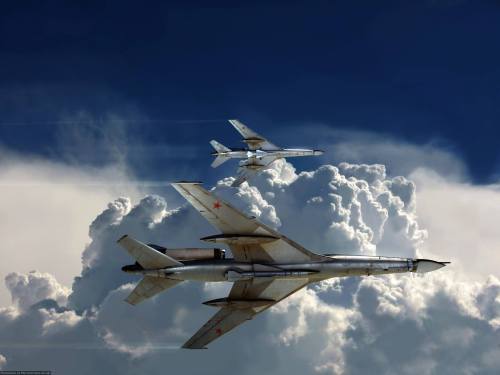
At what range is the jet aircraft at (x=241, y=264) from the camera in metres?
83.5

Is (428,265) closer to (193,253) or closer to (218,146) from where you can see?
(193,253)

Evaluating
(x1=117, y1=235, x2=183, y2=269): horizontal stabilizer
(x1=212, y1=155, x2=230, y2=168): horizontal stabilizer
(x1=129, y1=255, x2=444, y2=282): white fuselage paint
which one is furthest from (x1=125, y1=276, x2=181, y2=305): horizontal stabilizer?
(x1=212, y1=155, x2=230, y2=168): horizontal stabilizer

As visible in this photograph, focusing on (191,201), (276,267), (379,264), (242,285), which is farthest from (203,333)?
(379,264)

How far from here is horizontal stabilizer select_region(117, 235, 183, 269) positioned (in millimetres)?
83188

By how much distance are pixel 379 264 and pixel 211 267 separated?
22563 mm

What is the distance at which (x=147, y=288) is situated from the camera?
86125 mm

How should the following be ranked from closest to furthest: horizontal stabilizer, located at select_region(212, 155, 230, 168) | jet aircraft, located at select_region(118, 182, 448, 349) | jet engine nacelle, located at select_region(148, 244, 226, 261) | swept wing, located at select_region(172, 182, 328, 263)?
swept wing, located at select_region(172, 182, 328, 263)
jet aircraft, located at select_region(118, 182, 448, 349)
jet engine nacelle, located at select_region(148, 244, 226, 261)
horizontal stabilizer, located at select_region(212, 155, 230, 168)

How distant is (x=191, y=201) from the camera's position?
269 feet

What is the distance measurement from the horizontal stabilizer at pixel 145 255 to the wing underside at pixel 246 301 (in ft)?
34.7

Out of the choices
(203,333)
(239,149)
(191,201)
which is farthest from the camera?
(239,149)

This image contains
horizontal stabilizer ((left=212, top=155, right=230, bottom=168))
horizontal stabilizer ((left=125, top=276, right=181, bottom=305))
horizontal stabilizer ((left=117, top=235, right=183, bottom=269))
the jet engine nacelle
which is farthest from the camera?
horizontal stabilizer ((left=212, top=155, right=230, bottom=168))

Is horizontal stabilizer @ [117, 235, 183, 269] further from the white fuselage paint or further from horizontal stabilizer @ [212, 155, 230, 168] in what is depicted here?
horizontal stabilizer @ [212, 155, 230, 168]

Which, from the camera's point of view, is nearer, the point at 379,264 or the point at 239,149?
the point at 379,264

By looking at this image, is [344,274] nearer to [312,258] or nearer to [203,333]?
[312,258]
